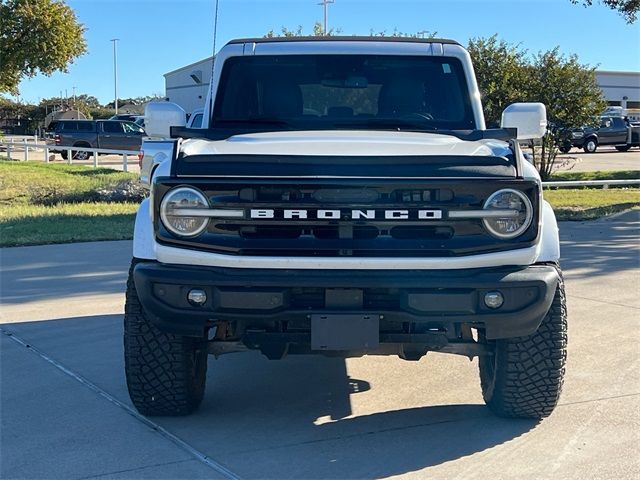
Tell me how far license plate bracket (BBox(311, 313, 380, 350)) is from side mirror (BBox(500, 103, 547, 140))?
6.00ft

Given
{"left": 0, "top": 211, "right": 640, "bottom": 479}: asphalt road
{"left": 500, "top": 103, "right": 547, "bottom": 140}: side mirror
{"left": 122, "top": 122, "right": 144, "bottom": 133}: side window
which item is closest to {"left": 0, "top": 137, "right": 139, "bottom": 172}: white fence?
{"left": 122, "top": 122, "right": 144, "bottom": 133}: side window

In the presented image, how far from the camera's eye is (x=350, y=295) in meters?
3.62

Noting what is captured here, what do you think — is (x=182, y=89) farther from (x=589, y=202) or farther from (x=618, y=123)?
(x=589, y=202)

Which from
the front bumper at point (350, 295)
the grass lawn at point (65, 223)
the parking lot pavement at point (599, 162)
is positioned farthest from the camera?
A: the parking lot pavement at point (599, 162)

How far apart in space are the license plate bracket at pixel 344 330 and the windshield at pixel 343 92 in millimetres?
1666

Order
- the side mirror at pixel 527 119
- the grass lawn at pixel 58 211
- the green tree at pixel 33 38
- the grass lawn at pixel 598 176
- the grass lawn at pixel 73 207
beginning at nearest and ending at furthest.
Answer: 1. the side mirror at pixel 527 119
2. the grass lawn at pixel 58 211
3. the grass lawn at pixel 73 207
4. the grass lawn at pixel 598 176
5. the green tree at pixel 33 38

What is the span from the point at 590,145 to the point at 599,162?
7.42 m

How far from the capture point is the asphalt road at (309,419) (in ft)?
12.1

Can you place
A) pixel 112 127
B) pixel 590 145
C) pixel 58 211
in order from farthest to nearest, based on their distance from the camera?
1. pixel 590 145
2. pixel 112 127
3. pixel 58 211

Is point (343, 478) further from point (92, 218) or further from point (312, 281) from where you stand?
point (92, 218)

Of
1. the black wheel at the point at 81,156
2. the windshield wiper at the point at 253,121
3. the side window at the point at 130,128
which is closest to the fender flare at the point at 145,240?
the windshield wiper at the point at 253,121

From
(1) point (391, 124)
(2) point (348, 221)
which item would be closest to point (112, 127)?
(1) point (391, 124)

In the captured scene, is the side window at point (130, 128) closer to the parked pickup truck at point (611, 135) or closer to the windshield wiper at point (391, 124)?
the parked pickup truck at point (611, 135)

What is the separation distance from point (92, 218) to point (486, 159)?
31.2 ft
